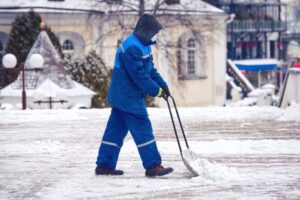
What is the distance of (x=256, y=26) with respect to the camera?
2021 inches

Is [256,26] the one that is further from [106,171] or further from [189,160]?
[106,171]

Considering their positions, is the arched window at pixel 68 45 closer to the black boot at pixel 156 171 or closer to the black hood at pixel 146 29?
the black hood at pixel 146 29

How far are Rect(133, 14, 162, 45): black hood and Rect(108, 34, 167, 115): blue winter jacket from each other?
0.15 ft

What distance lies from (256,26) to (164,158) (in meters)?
44.4

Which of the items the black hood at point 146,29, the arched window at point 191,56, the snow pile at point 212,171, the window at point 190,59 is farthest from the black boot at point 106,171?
the arched window at point 191,56

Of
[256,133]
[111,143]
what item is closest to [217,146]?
[256,133]

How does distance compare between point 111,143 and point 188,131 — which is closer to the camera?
point 111,143

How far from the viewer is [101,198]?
19.4 feet

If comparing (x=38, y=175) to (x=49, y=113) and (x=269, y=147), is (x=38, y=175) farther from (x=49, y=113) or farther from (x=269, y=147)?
(x=49, y=113)

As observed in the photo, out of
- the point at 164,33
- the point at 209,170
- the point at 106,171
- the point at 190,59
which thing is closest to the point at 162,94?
the point at 209,170

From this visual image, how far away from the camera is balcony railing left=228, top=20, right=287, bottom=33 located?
4991cm

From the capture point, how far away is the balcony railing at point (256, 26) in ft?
164

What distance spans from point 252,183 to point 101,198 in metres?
1.54

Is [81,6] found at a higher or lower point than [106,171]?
higher
